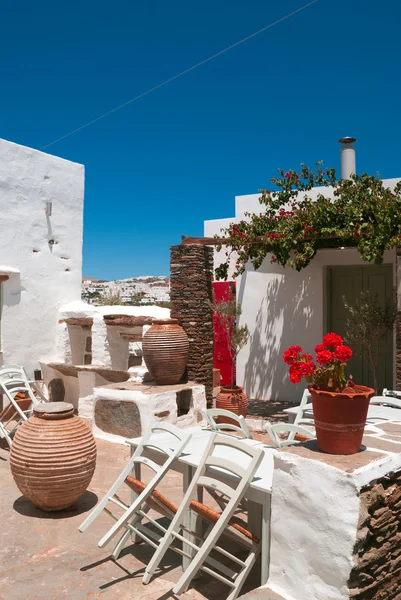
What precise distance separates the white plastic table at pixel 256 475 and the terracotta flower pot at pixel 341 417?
0.36m

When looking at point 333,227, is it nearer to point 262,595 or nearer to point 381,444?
point 381,444

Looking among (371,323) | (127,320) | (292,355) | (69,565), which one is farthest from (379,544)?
(127,320)

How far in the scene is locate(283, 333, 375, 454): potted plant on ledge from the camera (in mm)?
2580

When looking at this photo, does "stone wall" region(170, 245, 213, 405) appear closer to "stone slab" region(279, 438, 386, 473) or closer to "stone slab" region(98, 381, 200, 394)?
"stone slab" region(98, 381, 200, 394)

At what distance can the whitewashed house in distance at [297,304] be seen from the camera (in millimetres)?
8367

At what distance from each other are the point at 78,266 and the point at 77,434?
19.6ft

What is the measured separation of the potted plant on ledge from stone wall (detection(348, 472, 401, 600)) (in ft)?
0.85

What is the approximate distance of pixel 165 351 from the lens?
6.92 meters

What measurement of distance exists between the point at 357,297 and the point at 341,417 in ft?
20.4

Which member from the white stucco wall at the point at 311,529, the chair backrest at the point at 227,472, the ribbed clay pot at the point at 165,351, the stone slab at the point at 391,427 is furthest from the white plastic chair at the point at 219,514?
the ribbed clay pot at the point at 165,351

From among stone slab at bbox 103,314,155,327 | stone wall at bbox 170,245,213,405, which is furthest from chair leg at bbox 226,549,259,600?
stone slab at bbox 103,314,155,327

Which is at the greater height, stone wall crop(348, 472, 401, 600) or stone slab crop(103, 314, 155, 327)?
stone slab crop(103, 314, 155, 327)

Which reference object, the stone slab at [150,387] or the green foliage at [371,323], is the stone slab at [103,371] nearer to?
the stone slab at [150,387]

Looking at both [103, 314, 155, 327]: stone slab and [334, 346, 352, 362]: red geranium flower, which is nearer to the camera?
[334, 346, 352, 362]: red geranium flower
